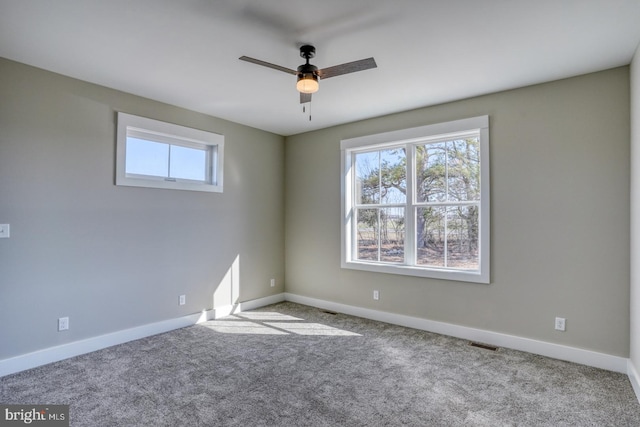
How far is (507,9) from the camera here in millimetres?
2180

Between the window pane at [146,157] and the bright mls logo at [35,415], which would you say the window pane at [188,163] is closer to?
the window pane at [146,157]

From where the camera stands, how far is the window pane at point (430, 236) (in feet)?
13.4

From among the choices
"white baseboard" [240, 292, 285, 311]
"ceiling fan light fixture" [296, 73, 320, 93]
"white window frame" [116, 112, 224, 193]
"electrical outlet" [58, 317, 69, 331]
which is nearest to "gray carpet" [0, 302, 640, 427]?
"electrical outlet" [58, 317, 69, 331]

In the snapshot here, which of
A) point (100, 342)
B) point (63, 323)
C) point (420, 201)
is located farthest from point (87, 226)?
point (420, 201)

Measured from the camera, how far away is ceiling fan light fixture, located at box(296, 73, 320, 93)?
250 cm

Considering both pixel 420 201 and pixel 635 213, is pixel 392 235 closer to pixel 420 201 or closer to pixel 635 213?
pixel 420 201

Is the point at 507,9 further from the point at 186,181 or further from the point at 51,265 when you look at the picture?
the point at 51,265

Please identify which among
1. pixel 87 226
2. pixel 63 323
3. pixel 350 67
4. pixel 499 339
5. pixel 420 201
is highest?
pixel 350 67

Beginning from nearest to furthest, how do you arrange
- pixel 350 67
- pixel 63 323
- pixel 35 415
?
pixel 35 415 < pixel 350 67 < pixel 63 323

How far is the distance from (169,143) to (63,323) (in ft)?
7.16

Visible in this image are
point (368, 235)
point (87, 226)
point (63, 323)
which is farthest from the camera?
point (368, 235)

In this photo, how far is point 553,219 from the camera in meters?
3.26

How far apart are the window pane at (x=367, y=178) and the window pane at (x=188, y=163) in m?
2.12

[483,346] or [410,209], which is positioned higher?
[410,209]
